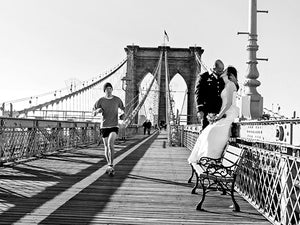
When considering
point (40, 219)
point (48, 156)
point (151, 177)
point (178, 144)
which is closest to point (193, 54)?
point (178, 144)

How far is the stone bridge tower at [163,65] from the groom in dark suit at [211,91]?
50752 mm

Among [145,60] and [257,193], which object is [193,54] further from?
[257,193]

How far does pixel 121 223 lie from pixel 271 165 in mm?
1607

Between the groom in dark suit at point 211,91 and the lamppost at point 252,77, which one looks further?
the lamppost at point 252,77

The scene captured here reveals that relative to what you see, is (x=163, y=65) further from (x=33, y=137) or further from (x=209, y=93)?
(x=209, y=93)

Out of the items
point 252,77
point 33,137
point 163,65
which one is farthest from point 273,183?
point 163,65

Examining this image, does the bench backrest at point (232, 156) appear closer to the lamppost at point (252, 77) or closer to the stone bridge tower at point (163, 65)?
the lamppost at point (252, 77)

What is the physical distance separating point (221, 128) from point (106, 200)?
1.59 m

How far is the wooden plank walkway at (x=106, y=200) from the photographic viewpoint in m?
4.47

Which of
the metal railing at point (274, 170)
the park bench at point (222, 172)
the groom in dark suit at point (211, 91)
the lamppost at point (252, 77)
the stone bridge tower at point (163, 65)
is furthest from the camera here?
the stone bridge tower at point (163, 65)

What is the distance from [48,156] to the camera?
12195 millimetres

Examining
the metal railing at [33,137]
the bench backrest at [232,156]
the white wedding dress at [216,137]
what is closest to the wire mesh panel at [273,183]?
the bench backrest at [232,156]

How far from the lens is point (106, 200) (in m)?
5.46

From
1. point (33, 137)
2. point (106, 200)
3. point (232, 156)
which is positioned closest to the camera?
point (106, 200)
